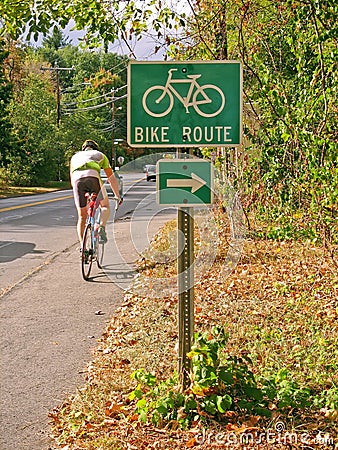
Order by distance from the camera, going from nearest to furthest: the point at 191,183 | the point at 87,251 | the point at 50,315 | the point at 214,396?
the point at 214,396, the point at 191,183, the point at 50,315, the point at 87,251

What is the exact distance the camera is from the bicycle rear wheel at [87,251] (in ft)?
31.3

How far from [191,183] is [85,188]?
543 centimetres

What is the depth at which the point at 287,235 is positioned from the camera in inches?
343

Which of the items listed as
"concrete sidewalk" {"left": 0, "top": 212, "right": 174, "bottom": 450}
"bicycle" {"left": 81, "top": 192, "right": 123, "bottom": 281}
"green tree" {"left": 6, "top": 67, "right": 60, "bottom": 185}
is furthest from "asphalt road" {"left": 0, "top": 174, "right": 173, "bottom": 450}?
"green tree" {"left": 6, "top": 67, "right": 60, "bottom": 185}

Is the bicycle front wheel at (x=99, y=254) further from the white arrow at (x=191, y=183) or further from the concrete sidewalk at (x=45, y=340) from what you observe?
the white arrow at (x=191, y=183)

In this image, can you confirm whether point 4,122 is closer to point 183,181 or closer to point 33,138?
point 33,138

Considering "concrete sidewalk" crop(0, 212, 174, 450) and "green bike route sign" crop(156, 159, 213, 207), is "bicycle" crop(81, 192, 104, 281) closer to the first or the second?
"concrete sidewalk" crop(0, 212, 174, 450)

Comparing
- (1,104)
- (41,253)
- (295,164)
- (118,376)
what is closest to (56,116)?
(1,104)

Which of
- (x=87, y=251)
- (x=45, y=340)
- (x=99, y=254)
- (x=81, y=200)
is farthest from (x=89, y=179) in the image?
(x=45, y=340)

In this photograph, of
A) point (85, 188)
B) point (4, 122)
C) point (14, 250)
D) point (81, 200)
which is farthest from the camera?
point (4, 122)

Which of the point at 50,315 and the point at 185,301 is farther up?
the point at 185,301

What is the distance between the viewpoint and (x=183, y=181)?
14.7 feet

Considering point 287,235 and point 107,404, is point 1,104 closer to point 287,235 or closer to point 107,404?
point 287,235

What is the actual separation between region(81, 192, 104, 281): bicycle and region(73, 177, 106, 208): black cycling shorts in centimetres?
7
